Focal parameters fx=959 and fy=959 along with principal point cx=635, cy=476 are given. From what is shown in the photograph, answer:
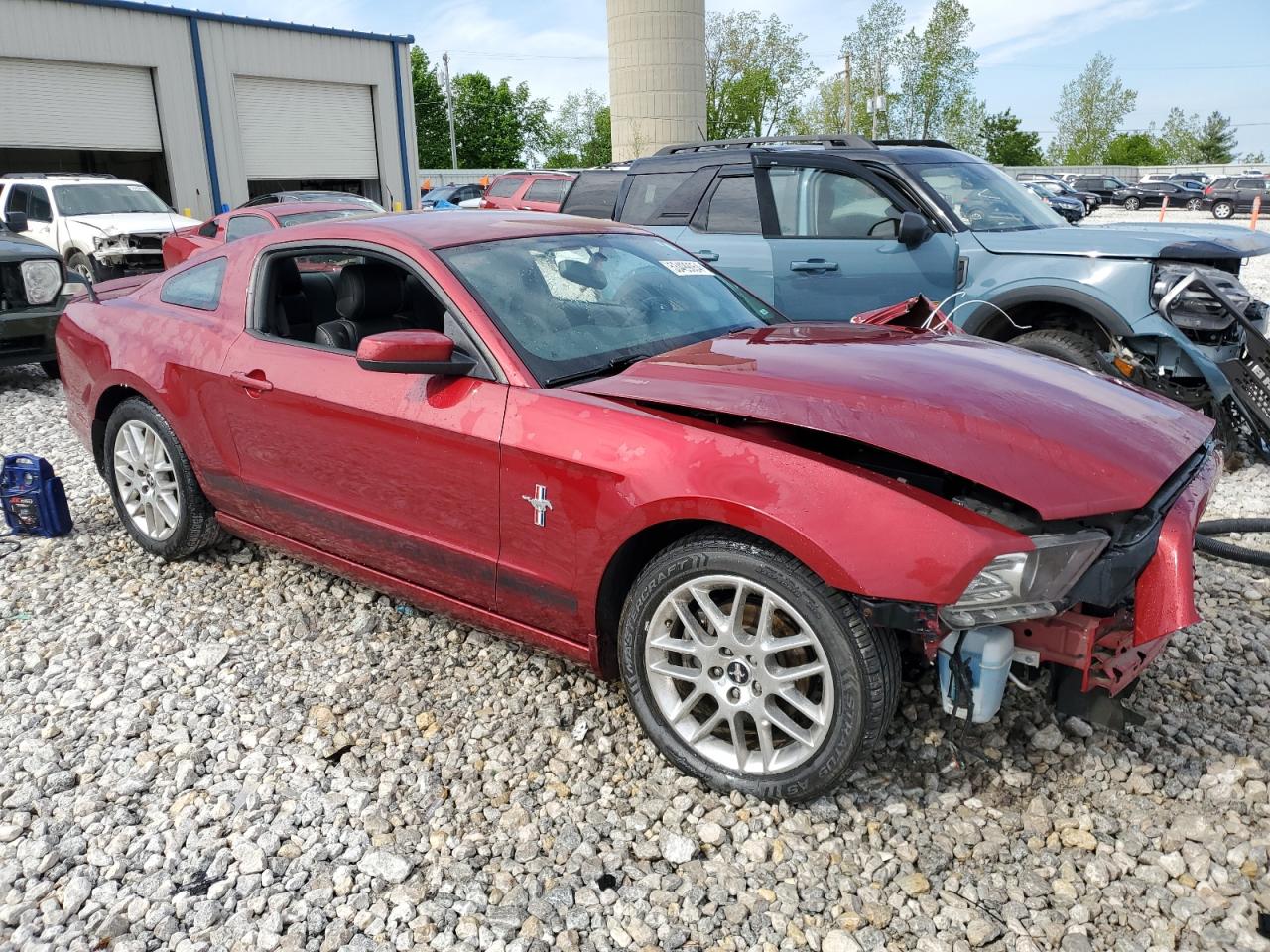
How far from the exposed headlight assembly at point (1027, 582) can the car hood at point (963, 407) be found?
0.08m

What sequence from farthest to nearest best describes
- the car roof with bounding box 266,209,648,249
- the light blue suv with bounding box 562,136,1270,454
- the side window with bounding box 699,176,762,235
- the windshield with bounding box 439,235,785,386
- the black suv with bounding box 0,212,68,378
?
the black suv with bounding box 0,212,68,378 < the side window with bounding box 699,176,762,235 < the light blue suv with bounding box 562,136,1270,454 < the car roof with bounding box 266,209,648,249 < the windshield with bounding box 439,235,785,386

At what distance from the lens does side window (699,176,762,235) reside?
22.4ft

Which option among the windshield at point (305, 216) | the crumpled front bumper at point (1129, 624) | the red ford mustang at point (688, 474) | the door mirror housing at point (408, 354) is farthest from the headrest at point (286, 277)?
the windshield at point (305, 216)

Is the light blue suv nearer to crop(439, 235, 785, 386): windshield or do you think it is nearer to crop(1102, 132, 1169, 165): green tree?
crop(439, 235, 785, 386): windshield

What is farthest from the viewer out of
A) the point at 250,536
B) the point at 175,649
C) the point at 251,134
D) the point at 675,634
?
the point at 251,134

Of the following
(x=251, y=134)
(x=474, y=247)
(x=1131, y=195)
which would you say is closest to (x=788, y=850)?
(x=474, y=247)

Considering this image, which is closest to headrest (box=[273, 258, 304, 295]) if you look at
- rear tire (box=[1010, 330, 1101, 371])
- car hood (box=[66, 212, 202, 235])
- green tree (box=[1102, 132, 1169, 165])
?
rear tire (box=[1010, 330, 1101, 371])

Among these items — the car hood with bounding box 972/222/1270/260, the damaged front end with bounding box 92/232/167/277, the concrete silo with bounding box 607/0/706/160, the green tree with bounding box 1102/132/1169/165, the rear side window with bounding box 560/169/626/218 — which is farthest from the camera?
the green tree with bounding box 1102/132/1169/165

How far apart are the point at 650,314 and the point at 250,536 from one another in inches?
77.1

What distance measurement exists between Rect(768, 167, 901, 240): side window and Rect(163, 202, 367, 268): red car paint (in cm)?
634

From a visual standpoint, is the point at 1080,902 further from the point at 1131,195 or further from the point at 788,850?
the point at 1131,195

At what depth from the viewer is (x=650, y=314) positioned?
354 centimetres

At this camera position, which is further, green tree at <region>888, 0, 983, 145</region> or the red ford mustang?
green tree at <region>888, 0, 983, 145</region>

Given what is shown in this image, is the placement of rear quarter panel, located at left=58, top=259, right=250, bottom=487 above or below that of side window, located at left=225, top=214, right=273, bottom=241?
below
